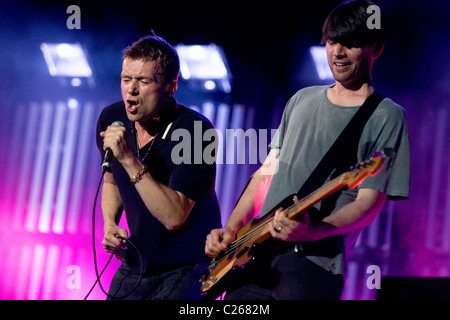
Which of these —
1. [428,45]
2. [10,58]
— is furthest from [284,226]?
[10,58]

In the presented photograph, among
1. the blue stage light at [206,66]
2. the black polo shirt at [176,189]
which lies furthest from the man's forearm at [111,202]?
the blue stage light at [206,66]

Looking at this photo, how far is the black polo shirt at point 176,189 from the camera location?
2533 millimetres

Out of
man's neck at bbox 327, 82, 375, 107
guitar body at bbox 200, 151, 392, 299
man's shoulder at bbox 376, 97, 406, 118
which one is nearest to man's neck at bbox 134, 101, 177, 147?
guitar body at bbox 200, 151, 392, 299

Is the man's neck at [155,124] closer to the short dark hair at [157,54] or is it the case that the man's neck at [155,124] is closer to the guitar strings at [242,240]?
the short dark hair at [157,54]

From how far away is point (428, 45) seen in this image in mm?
4164

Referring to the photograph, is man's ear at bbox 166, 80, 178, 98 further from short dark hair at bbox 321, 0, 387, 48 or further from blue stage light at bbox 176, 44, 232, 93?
blue stage light at bbox 176, 44, 232, 93

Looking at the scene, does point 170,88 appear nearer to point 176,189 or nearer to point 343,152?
point 176,189

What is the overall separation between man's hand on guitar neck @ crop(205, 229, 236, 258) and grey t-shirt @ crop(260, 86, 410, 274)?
0.18 meters

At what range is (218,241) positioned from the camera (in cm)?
231

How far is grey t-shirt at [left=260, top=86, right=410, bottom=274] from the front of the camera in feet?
6.83

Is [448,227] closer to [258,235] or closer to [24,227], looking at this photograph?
[258,235]

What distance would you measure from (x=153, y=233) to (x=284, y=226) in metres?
0.84

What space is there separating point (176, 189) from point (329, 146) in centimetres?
74

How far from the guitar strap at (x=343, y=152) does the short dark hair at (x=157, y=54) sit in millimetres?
954
